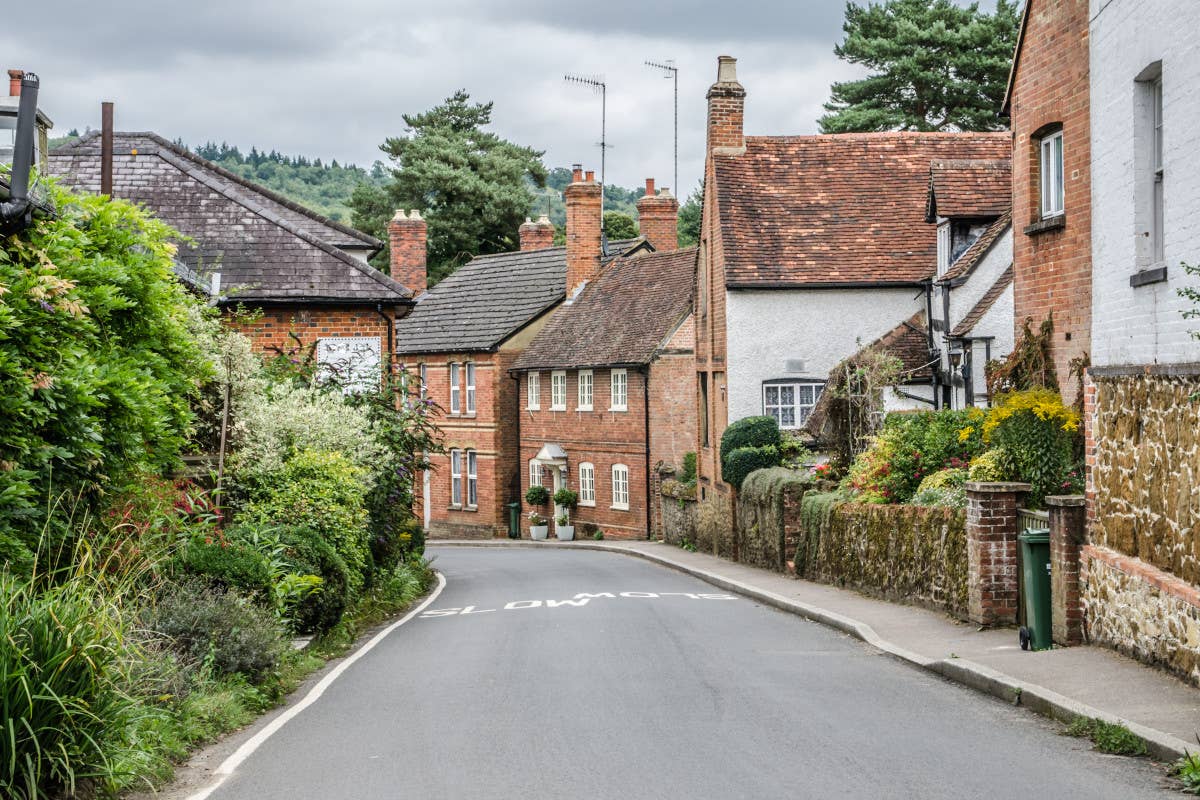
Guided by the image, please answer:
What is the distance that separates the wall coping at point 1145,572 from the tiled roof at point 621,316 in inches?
1125

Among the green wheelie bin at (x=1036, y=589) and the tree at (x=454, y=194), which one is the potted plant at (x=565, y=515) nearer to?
the tree at (x=454, y=194)

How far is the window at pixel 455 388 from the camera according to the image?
53156 mm

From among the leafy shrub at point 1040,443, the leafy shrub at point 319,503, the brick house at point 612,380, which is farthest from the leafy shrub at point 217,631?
the brick house at point 612,380

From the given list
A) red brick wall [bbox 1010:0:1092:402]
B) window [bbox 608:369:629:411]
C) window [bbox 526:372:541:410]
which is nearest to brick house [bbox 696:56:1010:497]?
window [bbox 608:369:629:411]

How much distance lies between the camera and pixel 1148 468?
39.5 feet

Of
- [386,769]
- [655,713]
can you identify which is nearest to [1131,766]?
[655,713]

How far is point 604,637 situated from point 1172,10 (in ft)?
30.8

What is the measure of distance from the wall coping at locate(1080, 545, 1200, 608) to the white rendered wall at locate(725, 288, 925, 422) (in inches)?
831

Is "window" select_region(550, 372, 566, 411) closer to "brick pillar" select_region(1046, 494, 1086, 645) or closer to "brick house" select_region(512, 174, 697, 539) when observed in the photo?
"brick house" select_region(512, 174, 697, 539)

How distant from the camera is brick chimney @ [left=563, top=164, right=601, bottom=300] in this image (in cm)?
4944

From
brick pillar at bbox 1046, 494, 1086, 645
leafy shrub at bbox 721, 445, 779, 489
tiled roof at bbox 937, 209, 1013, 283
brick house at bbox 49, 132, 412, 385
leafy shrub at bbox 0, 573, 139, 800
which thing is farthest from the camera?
leafy shrub at bbox 721, 445, 779, 489

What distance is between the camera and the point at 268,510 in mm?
17172

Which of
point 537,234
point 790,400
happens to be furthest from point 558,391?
point 790,400

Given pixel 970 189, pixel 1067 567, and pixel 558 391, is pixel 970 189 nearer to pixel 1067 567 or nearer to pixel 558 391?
pixel 1067 567
